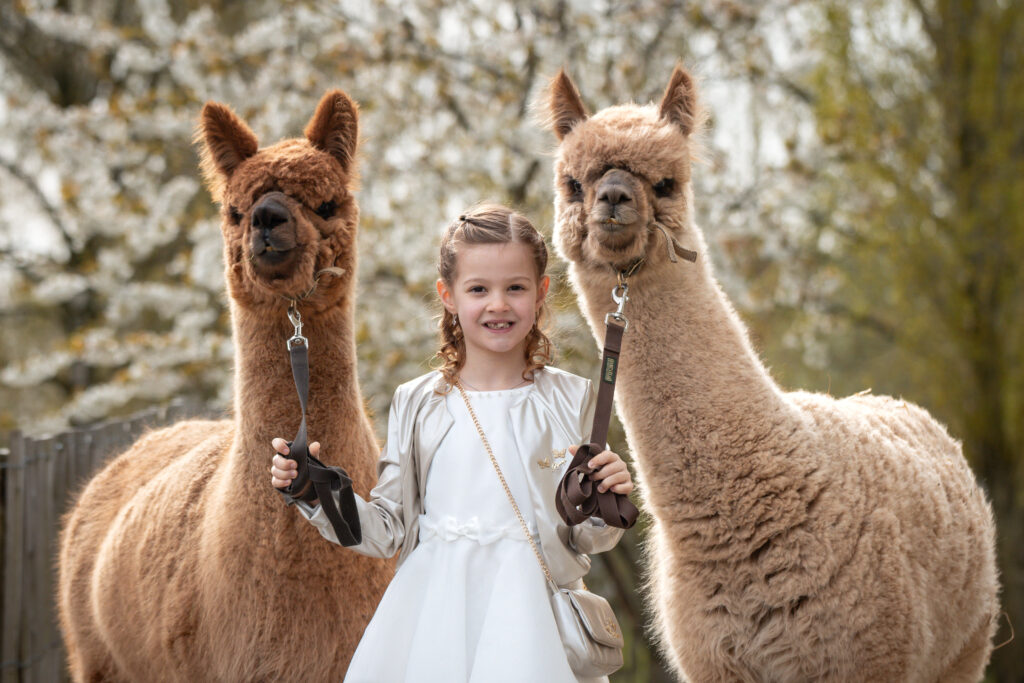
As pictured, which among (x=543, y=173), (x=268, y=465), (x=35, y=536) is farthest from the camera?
(x=543, y=173)

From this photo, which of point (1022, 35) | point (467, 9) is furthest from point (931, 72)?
point (467, 9)

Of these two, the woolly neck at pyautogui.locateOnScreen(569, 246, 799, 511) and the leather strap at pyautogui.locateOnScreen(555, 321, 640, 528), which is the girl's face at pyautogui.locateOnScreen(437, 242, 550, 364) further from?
the woolly neck at pyautogui.locateOnScreen(569, 246, 799, 511)

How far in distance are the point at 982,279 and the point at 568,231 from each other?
21.9ft

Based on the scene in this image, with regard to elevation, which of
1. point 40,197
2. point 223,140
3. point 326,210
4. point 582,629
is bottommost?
point 582,629

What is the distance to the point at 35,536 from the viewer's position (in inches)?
172

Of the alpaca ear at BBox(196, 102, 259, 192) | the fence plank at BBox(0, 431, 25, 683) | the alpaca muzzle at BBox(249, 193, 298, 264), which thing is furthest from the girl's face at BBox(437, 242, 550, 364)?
the fence plank at BBox(0, 431, 25, 683)

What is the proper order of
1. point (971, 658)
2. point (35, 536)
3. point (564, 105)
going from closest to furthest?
point (564, 105), point (971, 658), point (35, 536)

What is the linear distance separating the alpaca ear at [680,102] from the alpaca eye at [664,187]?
21 cm

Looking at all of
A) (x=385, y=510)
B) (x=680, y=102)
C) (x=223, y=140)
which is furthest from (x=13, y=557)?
→ (x=680, y=102)

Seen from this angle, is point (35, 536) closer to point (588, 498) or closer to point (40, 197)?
point (588, 498)

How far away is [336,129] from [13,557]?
274 centimetres

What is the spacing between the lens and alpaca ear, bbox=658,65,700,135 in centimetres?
275

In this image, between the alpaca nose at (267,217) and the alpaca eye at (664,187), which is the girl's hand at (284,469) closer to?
the alpaca nose at (267,217)

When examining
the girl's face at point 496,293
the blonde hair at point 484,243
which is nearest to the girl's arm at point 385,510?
the blonde hair at point 484,243
